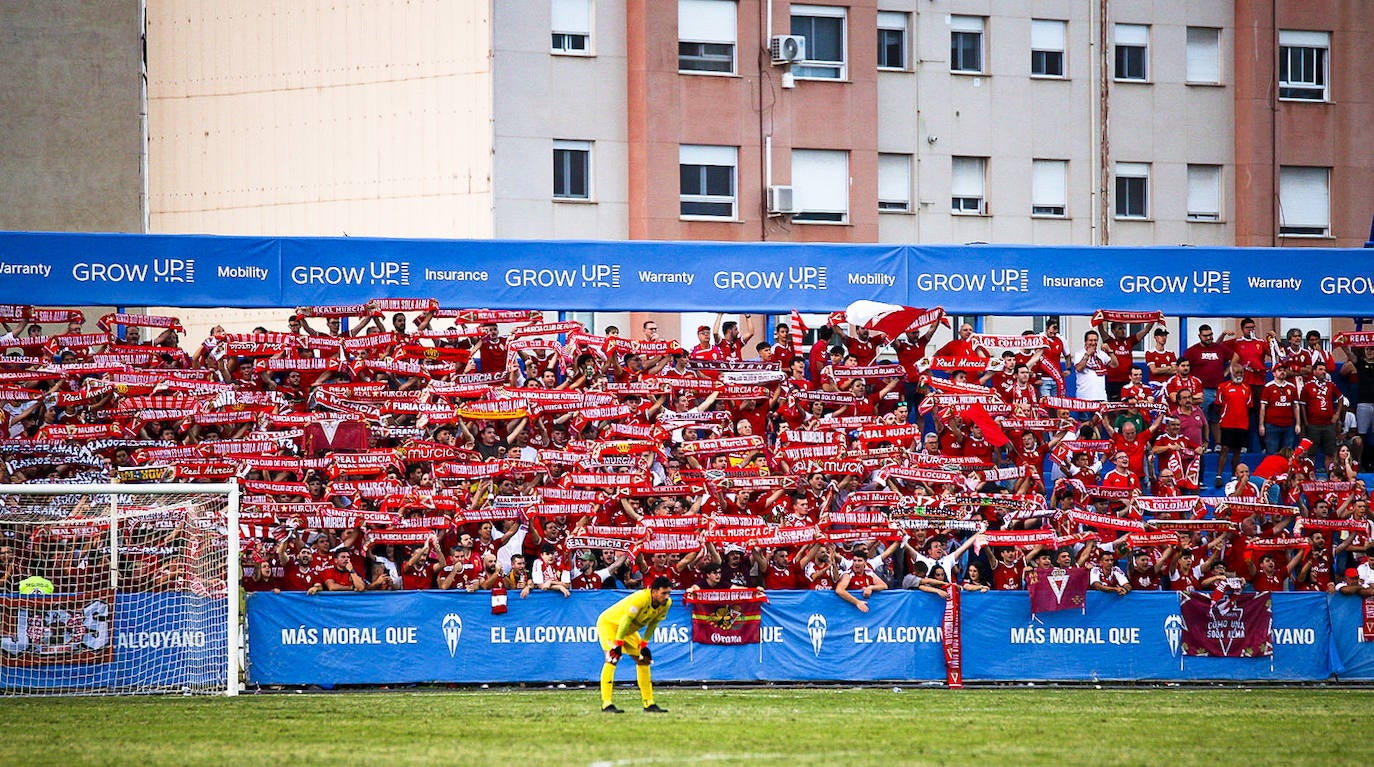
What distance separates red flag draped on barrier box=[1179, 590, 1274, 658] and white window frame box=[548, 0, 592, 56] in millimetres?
20869

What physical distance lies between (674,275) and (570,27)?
13.3 metres

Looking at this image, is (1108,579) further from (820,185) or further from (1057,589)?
(820,185)

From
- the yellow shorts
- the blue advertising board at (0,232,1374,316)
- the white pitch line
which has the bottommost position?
the white pitch line

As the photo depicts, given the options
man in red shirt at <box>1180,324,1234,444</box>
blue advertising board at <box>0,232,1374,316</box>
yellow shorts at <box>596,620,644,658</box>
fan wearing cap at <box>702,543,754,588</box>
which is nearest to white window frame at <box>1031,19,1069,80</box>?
blue advertising board at <box>0,232,1374,316</box>

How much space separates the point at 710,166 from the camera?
40938 millimetres

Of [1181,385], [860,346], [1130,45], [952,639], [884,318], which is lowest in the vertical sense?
[952,639]

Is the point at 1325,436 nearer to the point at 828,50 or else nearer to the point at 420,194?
the point at 828,50

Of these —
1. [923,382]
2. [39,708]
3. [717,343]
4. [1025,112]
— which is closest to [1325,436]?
[923,382]

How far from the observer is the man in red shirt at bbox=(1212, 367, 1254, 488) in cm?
2845

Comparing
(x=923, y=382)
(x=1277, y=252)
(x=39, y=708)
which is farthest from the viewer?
(x=1277, y=252)

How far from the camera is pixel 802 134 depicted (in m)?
41.3

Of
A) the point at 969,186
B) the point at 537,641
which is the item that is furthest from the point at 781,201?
the point at 537,641

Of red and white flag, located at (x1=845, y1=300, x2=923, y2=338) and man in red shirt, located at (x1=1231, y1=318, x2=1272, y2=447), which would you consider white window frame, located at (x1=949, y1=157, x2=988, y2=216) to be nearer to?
man in red shirt, located at (x1=1231, y1=318, x2=1272, y2=447)

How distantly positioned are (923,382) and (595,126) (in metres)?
14.8
